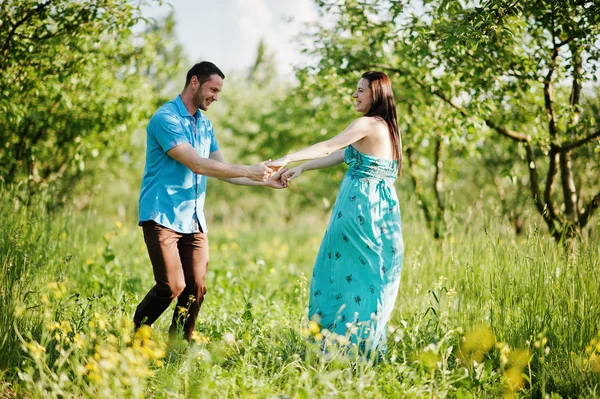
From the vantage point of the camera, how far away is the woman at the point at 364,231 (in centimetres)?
348

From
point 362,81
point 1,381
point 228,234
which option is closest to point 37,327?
point 1,381

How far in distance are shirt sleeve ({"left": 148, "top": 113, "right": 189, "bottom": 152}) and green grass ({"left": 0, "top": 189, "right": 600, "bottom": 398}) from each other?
1041mm

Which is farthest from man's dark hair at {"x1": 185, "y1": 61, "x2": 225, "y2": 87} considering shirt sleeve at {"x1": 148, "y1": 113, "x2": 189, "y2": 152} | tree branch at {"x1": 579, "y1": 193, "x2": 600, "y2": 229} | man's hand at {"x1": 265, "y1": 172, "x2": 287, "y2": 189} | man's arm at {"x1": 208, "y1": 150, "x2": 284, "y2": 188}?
tree branch at {"x1": 579, "y1": 193, "x2": 600, "y2": 229}

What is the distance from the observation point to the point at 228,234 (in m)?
10.5

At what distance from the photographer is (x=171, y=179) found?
3.53m

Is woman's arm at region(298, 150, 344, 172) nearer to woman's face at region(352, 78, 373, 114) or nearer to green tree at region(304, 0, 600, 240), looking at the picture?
woman's face at region(352, 78, 373, 114)

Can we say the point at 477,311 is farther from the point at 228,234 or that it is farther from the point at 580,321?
the point at 228,234

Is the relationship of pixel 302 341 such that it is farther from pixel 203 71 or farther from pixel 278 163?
pixel 203 71

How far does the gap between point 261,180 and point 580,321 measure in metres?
2.42

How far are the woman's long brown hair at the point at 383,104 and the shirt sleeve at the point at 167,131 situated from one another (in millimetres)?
1345

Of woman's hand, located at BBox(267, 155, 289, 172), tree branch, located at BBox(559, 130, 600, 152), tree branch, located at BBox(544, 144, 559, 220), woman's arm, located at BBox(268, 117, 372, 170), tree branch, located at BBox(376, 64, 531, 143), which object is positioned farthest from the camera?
tree branch, located at BBox(376, 64, 531, 143)

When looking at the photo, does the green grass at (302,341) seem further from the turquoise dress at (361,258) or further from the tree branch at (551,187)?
the tree branch at (551,187)

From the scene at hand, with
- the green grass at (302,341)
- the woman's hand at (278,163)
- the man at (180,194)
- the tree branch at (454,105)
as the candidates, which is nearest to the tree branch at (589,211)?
the tree branch at (454,105)

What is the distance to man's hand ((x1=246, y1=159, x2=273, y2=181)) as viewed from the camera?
3.75 metres
